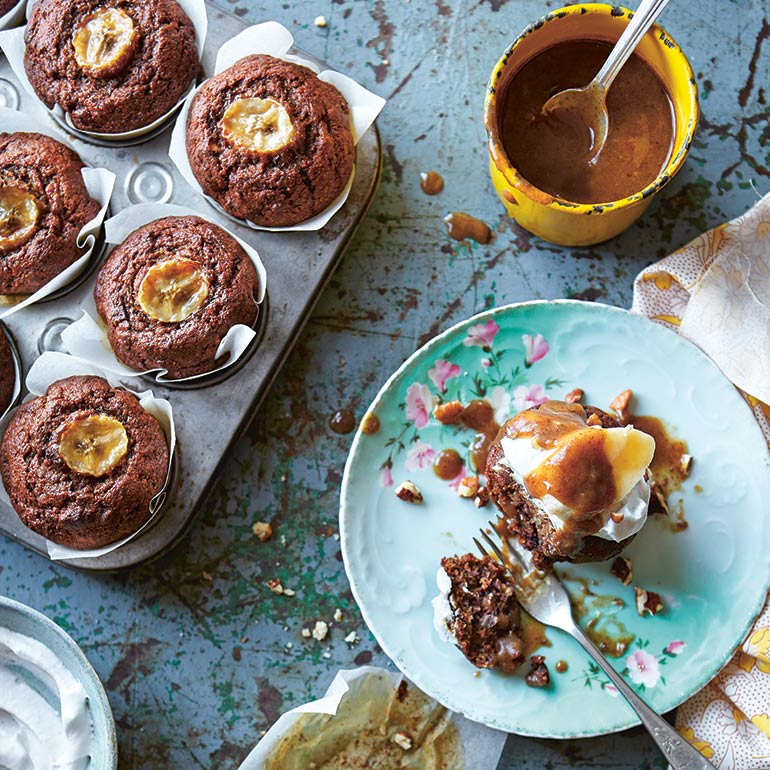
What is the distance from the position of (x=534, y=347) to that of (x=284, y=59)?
3.23 ft

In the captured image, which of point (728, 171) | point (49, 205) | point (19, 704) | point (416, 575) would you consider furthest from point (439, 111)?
point (19, 704)

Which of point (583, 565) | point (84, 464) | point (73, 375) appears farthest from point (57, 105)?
point (583, 565)

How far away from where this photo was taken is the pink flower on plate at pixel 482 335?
2422mm

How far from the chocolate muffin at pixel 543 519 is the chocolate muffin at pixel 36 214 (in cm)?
121

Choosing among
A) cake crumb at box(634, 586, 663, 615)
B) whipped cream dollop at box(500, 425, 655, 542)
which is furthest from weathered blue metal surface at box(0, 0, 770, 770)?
whipped cream dollop at box(500, 425, 655, 542)

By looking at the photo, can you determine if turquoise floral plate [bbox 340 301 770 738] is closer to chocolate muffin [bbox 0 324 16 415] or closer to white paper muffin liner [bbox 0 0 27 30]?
chocolate muffin [bbox 0 324 16 415]

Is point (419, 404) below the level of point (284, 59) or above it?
below

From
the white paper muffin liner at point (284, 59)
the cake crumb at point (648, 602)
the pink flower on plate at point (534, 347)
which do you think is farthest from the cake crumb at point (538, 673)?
the white paper muffin liner at point (284, 59)

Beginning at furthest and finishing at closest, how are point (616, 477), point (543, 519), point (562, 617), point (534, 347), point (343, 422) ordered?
1. point (343, 422)
2. point (534, 347)
3. point (562, 617)
4. point (543, 519)
5. point (616, 477)

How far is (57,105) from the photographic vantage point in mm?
2461

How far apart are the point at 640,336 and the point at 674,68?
25.8 inches

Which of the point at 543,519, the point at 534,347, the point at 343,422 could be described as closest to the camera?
the point at 543,519

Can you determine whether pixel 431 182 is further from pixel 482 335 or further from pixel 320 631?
pixel 320 631

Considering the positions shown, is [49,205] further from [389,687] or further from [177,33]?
[389,687]
